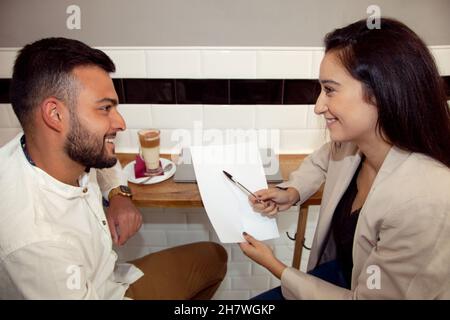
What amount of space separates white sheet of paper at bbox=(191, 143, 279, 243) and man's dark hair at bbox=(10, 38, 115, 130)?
0.50 meters

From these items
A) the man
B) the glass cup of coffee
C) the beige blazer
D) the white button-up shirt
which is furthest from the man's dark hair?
the beige blazer

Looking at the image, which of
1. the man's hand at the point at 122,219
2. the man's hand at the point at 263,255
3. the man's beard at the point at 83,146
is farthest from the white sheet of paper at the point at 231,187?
the man's beard at the point at 83,146

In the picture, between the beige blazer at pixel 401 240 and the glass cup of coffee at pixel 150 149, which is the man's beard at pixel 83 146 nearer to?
the glass cup of coffee at pixel 150 149

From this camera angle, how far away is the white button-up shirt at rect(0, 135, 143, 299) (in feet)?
2.35

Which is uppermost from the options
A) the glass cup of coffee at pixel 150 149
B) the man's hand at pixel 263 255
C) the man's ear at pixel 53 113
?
the man's ear at pixel 53 113

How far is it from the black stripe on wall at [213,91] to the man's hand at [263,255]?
1.98 ft

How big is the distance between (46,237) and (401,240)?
78cm

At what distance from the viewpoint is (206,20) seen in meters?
1.26

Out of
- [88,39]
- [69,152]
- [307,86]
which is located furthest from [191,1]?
[69,152]

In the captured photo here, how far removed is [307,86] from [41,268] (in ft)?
3.58

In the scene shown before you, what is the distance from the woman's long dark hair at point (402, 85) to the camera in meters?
0.77

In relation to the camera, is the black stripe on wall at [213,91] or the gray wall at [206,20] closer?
the gray wall at [206,20]

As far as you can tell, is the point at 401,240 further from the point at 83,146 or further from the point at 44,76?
the point at 44,76
